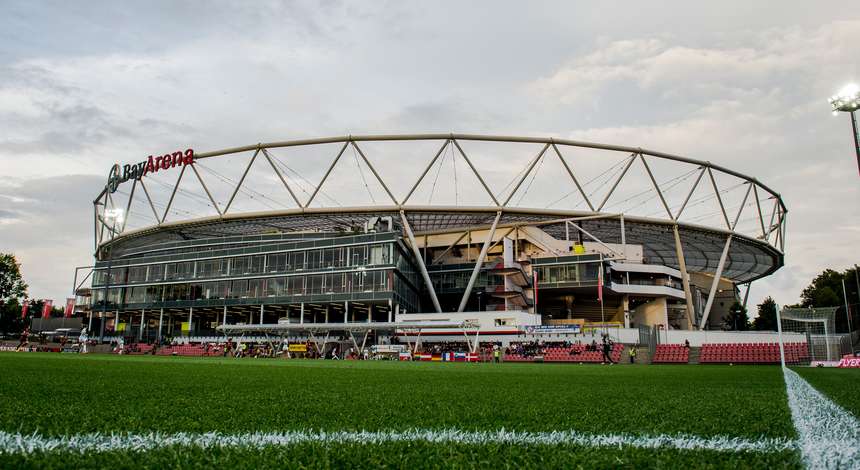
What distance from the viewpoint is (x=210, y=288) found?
2714 inches

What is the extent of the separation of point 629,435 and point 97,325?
297ft

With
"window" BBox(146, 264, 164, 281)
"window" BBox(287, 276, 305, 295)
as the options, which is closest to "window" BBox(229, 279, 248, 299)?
"window" BBox(287, 276, 305, 295)

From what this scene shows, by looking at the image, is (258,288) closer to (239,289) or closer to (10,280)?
(239,289)

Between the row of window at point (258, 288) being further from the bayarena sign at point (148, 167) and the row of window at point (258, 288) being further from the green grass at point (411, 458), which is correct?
the green grass at point (411, 458)

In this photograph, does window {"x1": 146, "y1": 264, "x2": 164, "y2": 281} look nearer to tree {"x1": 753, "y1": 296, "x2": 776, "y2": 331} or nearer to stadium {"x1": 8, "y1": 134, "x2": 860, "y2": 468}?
stadium {"x1": 8, "y1": 134, "x2": 860, "y2": 468}

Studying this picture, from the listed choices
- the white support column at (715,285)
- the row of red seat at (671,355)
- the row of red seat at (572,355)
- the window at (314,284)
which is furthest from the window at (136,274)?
the white support column at (715,285)

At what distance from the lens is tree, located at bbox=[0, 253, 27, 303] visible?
70.9 metres

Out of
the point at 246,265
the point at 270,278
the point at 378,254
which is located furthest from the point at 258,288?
the point at 378,254

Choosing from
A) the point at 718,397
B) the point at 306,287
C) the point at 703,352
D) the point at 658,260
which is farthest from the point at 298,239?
the point at 718,397

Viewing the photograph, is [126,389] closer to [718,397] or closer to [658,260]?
[718,397]

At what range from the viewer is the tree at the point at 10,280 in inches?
2790

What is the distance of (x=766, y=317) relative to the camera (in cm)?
8769

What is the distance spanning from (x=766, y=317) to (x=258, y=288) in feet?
A: 248

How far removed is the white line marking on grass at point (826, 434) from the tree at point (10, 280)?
8644 centimetres
